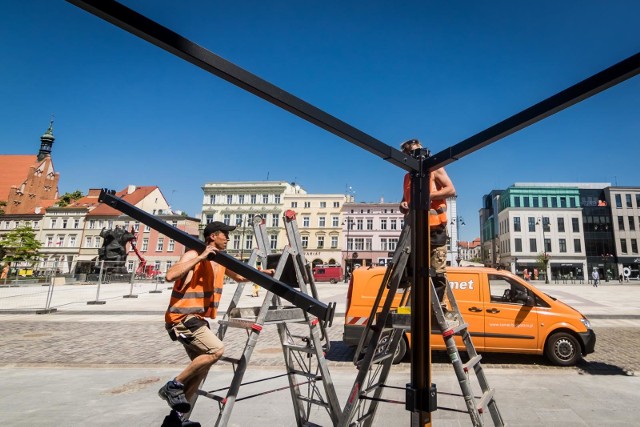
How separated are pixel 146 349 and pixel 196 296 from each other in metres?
6.61

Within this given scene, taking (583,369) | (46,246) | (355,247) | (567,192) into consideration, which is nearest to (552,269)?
(567,192)

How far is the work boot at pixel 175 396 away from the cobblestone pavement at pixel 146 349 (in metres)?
4.68

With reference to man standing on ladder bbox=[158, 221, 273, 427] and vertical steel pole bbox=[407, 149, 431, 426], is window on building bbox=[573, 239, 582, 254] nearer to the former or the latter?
vertical steel pole bbox=[407, 149, 431, 426]

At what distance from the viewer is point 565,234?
64.4 metres

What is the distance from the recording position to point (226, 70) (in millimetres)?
1625

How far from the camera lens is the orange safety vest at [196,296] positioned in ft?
9.93

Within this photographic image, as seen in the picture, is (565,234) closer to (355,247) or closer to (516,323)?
(355,247)

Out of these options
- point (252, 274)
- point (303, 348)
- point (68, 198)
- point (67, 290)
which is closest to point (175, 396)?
point (303, 348)

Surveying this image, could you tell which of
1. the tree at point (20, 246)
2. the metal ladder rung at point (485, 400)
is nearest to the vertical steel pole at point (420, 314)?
the metal ladder rung at point (485, 400)

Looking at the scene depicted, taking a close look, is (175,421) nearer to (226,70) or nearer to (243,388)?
(226,70)

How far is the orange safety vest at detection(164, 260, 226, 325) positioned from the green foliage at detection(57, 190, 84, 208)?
83315 mm

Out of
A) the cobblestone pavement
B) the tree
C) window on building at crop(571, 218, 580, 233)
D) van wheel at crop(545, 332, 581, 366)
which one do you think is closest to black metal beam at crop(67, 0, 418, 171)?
the cobblestone pavement

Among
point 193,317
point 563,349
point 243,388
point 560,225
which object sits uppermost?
point 560,225

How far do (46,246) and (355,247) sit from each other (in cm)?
5700
